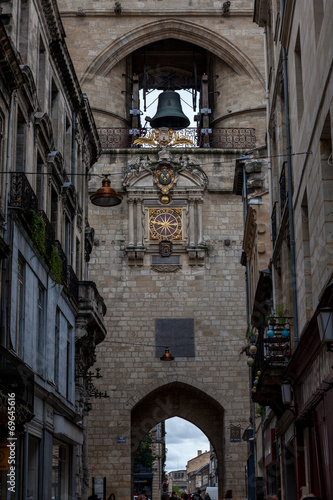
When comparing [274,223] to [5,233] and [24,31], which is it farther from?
[24,31]

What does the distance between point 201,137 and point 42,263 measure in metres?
18.4

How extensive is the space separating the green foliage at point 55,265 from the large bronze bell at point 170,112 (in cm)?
1521

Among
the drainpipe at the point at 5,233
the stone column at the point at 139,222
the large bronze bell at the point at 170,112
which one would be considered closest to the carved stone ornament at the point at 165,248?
the stone column at the point at 139,222

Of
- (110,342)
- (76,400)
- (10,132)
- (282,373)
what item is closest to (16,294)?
(10,132)

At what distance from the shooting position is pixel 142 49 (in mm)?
36688

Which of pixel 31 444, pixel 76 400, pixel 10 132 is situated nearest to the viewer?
pixel 10 132

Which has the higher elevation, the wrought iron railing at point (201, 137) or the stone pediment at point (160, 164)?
the wrought iron railing at point (201, 137)

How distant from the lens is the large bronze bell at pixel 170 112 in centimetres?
3219

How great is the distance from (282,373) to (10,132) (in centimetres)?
585

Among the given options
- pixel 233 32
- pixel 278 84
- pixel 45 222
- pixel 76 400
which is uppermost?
pixel 233 32

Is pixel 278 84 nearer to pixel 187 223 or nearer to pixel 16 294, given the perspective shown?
pixel 16 294

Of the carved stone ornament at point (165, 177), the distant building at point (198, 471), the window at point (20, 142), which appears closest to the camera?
the window at point (20, 142)

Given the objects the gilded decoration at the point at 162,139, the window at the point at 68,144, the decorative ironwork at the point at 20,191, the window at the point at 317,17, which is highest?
the gilded decoration at the point at 162,139

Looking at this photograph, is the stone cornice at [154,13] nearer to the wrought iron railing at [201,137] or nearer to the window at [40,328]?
the wrought iron railing at [201,137]
